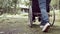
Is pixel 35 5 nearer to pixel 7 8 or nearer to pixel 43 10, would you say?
pixel 43 10

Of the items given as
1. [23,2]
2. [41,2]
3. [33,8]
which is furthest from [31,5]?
[23,2]

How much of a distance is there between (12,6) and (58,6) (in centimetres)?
692

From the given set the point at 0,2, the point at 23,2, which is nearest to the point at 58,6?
the point at 23,2

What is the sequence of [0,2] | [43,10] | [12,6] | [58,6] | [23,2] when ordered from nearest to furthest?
[43,10] < [0,2] < [12,6] < [23,2] < [58,6]

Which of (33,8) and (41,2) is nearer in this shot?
(41,2)

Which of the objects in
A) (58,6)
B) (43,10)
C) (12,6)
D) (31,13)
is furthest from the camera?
(58,6)

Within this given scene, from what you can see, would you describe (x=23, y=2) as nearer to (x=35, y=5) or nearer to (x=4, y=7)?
(x=4, y=7)

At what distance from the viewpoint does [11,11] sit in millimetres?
11242

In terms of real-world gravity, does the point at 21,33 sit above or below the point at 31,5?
below

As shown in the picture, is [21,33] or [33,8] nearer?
[21,33]

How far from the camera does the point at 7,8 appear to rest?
10.5 metres

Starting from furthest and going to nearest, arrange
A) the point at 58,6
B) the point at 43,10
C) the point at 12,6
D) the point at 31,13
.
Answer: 1. the point at 58,6
2. the point at 12,6
3. the point at 31,13
4. the point at 43,10

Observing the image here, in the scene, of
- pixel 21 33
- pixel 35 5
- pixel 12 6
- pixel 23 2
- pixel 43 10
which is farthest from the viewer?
pixel 23 2

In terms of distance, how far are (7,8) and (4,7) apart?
8.9 inches
